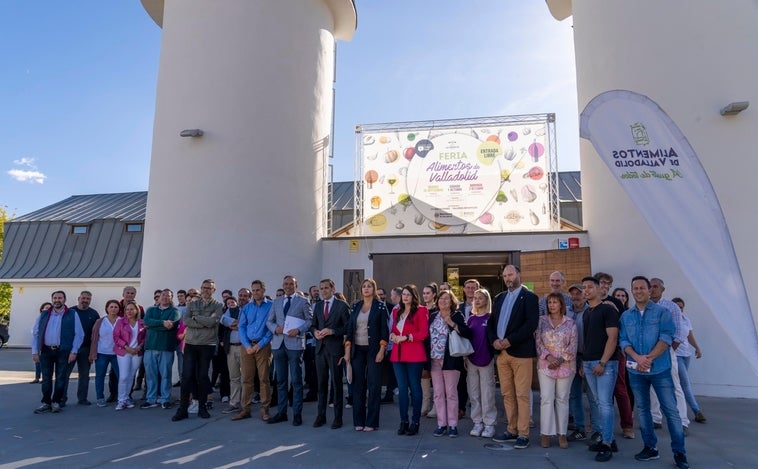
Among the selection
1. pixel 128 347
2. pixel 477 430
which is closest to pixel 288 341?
pixel 477 430

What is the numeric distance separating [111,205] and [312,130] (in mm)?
13964

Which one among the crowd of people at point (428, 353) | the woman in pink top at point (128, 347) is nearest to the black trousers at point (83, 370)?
the crowd of people at point (428, 353)

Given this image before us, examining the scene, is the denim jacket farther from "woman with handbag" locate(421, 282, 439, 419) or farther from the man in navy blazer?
the man in navy blazer

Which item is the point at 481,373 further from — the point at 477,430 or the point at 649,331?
the point at 649,331

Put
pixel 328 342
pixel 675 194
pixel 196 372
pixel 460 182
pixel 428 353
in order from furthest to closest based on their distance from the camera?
pixel 460 182 → pixel 196 372 → pixel 328 342 → pixel 428 353 → pixel 675 194

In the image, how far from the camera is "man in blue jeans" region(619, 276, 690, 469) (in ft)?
15.4

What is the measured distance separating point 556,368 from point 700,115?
6361 millimetres

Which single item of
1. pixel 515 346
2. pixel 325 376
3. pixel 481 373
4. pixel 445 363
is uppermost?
pixel 515 346

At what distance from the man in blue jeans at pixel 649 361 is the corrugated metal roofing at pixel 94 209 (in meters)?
17.5

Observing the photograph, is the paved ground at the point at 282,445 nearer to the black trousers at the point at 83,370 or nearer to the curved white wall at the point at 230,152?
the black trousers at the point at 83,370

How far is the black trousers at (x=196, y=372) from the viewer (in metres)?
6.89

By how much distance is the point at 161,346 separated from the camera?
25.3 feet

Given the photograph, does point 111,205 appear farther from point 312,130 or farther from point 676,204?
point 676,204

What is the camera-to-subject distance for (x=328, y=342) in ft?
21.1
